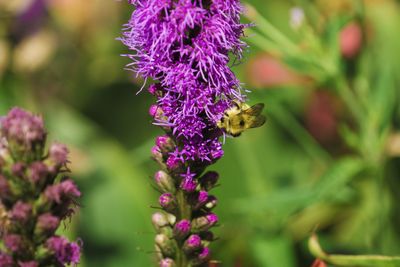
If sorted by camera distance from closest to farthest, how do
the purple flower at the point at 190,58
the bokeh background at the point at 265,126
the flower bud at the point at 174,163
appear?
the purple flower at the point at 190,58
the flower bud at the point at 174,163
the bokeh background at the point at 265,126

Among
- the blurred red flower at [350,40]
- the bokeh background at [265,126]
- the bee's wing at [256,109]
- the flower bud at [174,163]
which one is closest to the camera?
the flower bud at [174,163]

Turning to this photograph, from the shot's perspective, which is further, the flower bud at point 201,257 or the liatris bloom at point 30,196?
the flower bud at point 201,257

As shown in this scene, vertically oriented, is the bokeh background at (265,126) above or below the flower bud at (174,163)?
above

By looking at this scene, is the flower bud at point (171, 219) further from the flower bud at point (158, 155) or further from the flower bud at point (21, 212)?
the flower bud at point (21, 212)

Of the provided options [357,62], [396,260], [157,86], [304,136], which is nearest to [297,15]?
[357,62]

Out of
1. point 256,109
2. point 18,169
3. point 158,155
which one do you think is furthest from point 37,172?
point 256,109

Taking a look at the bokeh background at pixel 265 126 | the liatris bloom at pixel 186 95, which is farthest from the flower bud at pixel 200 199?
the bokeh background at pixel 265 126

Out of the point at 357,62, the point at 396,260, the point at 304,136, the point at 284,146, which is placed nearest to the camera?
the point at 396,260

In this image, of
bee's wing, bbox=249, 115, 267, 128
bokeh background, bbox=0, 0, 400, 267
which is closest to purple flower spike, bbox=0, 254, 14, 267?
bee's wing, bbox=249, 115, 267, 128

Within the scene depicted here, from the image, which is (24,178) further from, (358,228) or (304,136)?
(358,228)

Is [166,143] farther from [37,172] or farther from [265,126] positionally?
[265,126]
